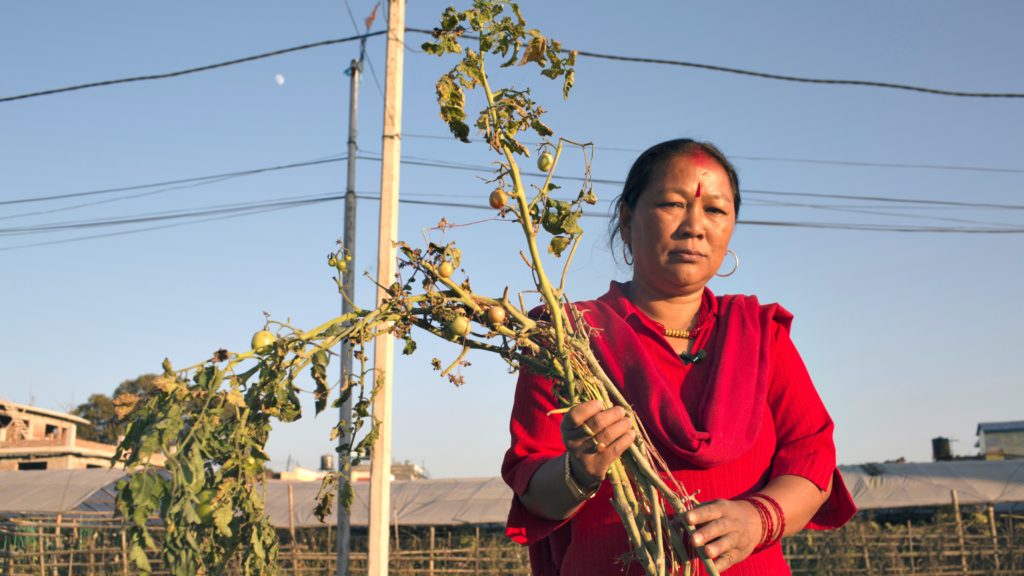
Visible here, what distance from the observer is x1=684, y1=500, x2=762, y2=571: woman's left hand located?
1479 mm

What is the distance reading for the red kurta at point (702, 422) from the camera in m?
1.70

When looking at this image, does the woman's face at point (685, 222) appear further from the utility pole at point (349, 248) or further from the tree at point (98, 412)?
the tree at point (98, 412)

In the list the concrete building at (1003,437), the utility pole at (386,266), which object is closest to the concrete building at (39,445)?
the utility pole at (386,266)

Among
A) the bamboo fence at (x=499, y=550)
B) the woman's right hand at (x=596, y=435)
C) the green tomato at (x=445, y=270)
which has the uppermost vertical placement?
the green tomato at (x=445, y=270)

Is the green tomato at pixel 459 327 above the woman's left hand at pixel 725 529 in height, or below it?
above

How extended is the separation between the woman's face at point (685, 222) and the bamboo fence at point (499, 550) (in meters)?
10.0

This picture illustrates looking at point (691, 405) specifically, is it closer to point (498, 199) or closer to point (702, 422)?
point (702, 422)

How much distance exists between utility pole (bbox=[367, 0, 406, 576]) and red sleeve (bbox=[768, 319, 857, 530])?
15.5 ft

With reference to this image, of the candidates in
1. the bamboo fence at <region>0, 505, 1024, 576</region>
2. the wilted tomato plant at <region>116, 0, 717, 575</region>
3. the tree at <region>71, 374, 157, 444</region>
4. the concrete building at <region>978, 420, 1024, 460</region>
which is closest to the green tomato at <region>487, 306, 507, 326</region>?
the wilted tomato plant at <region>116, 0, 717, 575</region>

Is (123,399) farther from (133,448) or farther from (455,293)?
(455,293)

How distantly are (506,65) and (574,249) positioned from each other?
338 mm

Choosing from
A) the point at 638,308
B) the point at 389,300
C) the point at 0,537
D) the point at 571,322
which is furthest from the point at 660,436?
the point at 0,537

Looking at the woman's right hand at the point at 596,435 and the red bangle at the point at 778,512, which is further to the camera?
the red bangle at the point at 778,512

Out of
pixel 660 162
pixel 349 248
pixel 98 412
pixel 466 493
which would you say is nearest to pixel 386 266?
pixel 349 248
